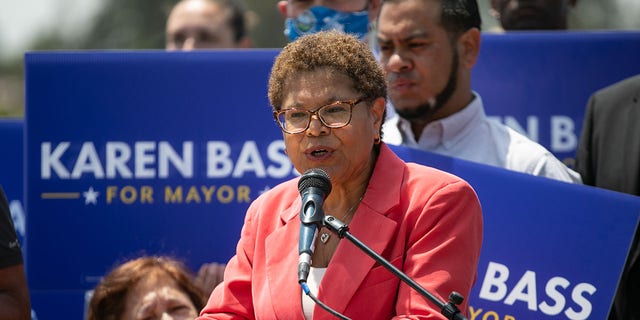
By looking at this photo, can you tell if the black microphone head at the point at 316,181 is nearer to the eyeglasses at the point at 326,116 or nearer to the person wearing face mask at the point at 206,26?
the eyeglasses at the point at 326,116

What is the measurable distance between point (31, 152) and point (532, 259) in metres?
2.47

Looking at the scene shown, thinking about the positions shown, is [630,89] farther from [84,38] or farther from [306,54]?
[84,38]

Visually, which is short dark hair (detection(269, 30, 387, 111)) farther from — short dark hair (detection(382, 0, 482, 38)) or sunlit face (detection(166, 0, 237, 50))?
sunlit face (detection(166, 0, 237, 50))

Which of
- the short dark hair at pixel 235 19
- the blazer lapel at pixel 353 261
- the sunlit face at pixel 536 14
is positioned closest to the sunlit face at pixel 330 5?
the sunlit face at pixel 536 14

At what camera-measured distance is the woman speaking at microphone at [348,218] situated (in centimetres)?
439

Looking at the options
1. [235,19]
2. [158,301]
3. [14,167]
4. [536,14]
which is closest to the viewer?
[158,301]

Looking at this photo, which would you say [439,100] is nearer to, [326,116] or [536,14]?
[536,14]

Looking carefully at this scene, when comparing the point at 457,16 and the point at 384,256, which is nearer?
the point at 384,256

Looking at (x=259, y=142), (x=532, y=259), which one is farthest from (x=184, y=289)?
(x=532, y=259)

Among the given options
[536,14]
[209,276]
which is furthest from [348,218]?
[536,14]

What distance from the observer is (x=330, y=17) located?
680 centimetres

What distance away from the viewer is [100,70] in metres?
6.50

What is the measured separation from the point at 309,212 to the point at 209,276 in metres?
2.21

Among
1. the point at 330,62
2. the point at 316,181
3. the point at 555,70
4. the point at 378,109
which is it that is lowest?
the point at 555,70
